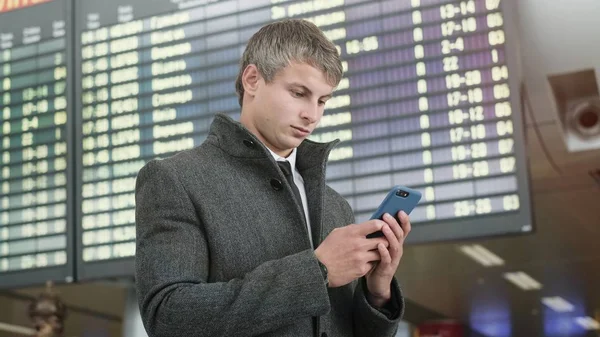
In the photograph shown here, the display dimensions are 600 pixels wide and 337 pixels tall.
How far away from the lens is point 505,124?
10.7 feet

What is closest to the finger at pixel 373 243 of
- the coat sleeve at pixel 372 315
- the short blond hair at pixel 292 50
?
the coat sleeve at pixel 372 315

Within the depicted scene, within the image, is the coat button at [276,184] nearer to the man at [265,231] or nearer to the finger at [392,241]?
the man at [265,231]

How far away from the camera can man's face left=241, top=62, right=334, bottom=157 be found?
4.29 feet

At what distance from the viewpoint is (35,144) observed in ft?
13.0

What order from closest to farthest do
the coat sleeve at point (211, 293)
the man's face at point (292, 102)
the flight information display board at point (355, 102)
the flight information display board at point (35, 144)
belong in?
the coat sleeve at point (211, 293) → the man's face at point (292, 102) → the flight information display board at point (355, 102) → the flight information display board at point (35, 144)

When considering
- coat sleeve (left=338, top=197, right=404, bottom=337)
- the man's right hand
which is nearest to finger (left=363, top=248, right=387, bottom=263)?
the man's right hand

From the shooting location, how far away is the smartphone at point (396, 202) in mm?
1226

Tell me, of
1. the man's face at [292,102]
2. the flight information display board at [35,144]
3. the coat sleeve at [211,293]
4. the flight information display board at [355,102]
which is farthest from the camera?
the flight information display board at [35,144]

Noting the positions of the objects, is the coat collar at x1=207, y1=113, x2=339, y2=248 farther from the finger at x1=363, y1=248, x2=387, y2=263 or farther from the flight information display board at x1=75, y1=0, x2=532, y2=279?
the flight information display board at x1=75, y1=0, x2=532, y2=279

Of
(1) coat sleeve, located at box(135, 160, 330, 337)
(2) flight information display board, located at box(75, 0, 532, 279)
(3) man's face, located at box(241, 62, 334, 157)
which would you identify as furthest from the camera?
(2) flight information display board, located at box(75, 0, 532, 279)

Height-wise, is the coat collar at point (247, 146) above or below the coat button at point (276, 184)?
above

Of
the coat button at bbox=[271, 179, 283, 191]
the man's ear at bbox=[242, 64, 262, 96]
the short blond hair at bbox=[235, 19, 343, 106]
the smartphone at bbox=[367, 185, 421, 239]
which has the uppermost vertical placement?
the short blond hair at bbox=[235, 19, 343, 106]

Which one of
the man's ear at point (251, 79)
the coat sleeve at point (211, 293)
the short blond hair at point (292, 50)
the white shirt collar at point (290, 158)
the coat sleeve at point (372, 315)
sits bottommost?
the coat sleeve at point (372, 315)

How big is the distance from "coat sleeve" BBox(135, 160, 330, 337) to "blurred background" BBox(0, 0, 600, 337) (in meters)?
2.05
